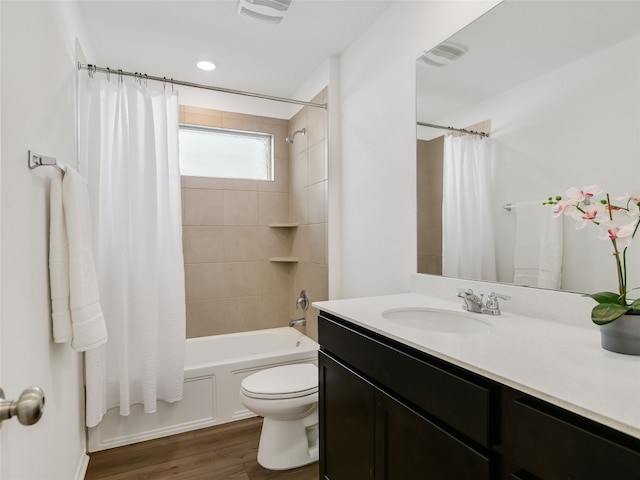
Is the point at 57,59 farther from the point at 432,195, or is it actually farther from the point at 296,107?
the point at 296,107

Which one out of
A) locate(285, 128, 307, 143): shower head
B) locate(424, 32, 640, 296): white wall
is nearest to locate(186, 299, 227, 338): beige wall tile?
locate(285, 128, 307, 143): shower head

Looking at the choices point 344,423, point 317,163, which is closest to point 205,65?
point 317,163

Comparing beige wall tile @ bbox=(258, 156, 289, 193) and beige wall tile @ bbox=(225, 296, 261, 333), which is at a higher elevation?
beige wall tile @ bbox=(258, 156, 289, 193)

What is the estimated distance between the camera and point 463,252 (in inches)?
61.4

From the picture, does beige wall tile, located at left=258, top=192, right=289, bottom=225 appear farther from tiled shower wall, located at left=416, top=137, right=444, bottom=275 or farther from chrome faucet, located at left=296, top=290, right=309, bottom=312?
tiled shower wall, located at left=416, top=137, right=444, bottom=275

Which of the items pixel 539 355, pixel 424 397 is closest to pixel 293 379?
pixel 424 397

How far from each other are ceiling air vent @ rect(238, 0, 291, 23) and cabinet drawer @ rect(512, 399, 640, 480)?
2064 millimetres

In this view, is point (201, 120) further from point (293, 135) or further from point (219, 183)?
point (293, 135)

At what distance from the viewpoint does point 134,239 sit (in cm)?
206

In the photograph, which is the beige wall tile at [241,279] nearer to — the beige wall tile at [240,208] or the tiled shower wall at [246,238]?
the tiled shower wall at [246,238]

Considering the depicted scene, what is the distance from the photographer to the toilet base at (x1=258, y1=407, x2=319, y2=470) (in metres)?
1.83

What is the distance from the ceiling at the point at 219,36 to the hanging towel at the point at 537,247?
4.75 feet

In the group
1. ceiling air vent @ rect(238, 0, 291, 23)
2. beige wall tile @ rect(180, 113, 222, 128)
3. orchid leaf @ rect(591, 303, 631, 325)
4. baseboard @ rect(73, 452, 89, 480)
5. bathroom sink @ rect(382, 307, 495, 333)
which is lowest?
baseboard @ rect(73, 452, 89, 480)

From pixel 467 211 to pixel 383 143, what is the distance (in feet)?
2.32
